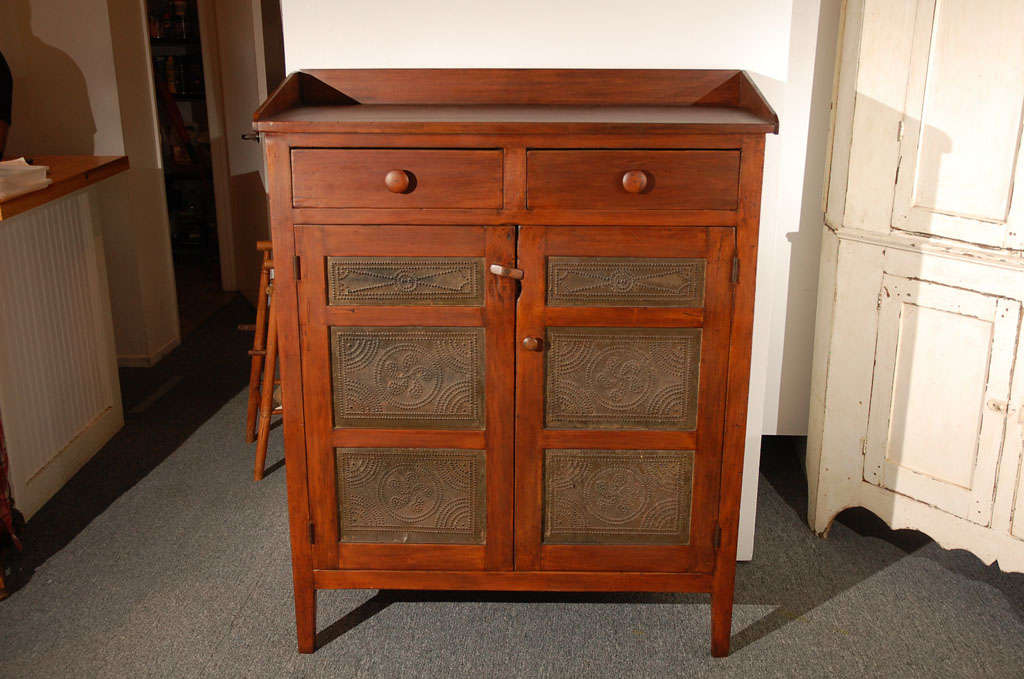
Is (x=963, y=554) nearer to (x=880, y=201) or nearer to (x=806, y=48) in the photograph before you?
(x=880, y=201)

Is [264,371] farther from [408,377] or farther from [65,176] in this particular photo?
[408,377]

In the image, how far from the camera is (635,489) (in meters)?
2.05

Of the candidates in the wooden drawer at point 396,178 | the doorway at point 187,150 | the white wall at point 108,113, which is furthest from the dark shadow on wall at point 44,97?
the wooden drawer at point 396,178

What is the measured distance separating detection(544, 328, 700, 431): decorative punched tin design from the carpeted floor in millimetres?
555

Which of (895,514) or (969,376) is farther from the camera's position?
(895,514)

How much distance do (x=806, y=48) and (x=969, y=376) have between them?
3.52 ft

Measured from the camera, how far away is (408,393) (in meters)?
2.00

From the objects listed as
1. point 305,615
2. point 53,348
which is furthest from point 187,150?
point 305,615

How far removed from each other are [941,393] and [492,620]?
124 centimetres

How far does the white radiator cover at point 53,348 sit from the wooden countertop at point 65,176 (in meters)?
0.09

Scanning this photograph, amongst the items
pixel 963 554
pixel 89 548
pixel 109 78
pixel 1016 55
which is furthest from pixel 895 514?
pixel 109 78

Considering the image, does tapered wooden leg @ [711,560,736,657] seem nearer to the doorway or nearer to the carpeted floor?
the carpeted floor

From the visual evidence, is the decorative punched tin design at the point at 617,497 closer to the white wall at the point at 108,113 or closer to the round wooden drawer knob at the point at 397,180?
the round wooden drawer knob at the point at 397,180

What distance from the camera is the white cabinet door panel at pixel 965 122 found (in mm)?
2127
